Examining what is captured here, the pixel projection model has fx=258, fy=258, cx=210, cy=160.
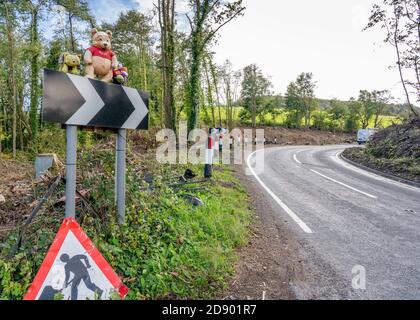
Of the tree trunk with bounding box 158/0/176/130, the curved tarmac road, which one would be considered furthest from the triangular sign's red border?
the tree trunk with bounding box 158/0/176/130

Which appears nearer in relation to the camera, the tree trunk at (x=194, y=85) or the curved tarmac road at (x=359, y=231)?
the curved tarmac road at (x=359, y=231)

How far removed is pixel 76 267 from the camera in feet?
6.46

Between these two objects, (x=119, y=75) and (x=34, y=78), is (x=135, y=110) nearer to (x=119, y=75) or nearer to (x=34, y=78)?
(x=119, y=75)

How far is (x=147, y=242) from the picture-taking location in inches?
124

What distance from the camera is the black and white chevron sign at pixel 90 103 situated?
2094 millimetres

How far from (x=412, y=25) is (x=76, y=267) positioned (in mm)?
21033

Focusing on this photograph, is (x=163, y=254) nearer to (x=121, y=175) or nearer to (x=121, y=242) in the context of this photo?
(x=121, y=242)

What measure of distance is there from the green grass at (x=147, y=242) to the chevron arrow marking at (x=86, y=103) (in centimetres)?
123

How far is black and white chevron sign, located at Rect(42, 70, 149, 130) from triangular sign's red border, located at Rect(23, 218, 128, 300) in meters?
0.87

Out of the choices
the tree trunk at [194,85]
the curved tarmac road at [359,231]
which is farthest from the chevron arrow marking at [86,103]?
the tree trunk at [194,85]

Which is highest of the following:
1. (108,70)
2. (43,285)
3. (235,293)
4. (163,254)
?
(108,70)

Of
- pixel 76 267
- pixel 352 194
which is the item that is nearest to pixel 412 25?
pixel 352 194

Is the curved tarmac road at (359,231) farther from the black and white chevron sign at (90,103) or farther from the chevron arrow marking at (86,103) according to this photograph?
the chevron arrow marking at (86,103)
